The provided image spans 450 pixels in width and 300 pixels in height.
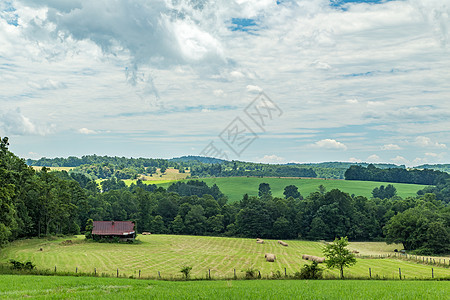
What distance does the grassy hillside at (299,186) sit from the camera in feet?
520

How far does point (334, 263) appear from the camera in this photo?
37219 millimetres

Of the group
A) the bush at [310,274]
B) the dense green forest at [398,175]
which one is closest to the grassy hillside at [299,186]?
the dense green forest at [398,175]

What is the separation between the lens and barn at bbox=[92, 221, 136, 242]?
73.4 meters

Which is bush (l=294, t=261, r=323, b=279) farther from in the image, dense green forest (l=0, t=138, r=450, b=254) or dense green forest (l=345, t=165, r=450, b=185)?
dense green forest (l=345, t=165, r=450, b=185)

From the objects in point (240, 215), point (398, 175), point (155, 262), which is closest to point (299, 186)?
point (398, 175)

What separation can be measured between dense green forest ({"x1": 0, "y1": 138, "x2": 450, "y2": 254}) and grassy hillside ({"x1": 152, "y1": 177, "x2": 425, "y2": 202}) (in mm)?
43062

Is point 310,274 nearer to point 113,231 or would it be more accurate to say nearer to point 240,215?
point 113,231

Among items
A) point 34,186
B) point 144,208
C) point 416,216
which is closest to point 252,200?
point 144,208

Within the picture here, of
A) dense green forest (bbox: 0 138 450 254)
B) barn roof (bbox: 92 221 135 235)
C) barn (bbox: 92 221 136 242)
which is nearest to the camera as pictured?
barn (bbox: 92 221 136 242)

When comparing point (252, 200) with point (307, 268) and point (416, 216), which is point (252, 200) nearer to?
point (416, 216)

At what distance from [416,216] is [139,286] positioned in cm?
7680

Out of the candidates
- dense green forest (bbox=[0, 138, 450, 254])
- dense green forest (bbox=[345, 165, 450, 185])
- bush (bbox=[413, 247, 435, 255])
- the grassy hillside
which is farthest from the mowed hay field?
dense green forest (bbox=[345, 165, 450, 185])

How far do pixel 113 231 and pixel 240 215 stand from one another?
39440 mm

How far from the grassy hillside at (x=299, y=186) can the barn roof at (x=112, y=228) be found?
262 ft
